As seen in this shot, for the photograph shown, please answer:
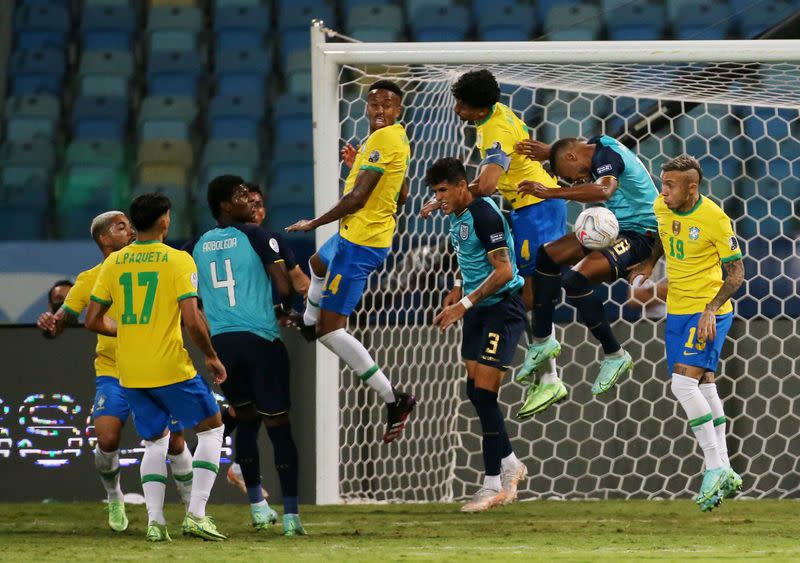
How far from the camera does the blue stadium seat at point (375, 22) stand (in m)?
12.4

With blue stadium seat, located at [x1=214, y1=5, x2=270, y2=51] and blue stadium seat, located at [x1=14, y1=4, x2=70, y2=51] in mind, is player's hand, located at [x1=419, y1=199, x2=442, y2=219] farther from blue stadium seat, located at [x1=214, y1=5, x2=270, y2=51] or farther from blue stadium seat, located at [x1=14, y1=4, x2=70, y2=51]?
blue stadium seat, located at [x1=14, y1=4, x2=70, y2=51]

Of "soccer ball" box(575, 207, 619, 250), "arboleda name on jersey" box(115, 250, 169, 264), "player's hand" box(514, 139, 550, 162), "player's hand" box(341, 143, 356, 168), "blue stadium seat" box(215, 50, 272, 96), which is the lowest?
"arboleda name on jersey" box(115, 250, 169, 264)

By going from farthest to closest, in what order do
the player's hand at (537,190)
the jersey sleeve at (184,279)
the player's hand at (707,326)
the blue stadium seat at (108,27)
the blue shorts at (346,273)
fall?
the blue stadium seat at (108,27) < the blue shorts at (346,273) < the player's hand at (537,190) < the player's hand at (707,326) < the jersey sleeve at (184,279)

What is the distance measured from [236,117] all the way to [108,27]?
1992mm

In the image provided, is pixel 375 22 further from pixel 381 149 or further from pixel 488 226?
pixel 488 226

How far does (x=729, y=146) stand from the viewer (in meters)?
9.49

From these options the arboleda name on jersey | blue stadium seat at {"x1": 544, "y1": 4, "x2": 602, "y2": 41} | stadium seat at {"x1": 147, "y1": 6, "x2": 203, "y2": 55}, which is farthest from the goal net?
stadium seat at {"x1": 147, "y1": 6, "x2": 203, "y2": 55}

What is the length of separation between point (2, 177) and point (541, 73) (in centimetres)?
525

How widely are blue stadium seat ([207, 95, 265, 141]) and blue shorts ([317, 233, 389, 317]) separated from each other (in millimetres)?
4929

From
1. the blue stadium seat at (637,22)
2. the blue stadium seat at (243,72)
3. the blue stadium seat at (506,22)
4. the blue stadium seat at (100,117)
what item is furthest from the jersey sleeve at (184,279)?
the blue stadium seat at (637,22)

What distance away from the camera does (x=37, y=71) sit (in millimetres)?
12594

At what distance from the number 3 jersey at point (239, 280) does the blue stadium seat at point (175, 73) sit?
6.48 m

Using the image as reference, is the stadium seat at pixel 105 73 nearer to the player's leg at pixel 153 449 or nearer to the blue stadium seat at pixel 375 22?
the blue stadium seat at pixel 375 22

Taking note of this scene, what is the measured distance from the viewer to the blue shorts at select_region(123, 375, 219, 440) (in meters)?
5.69
